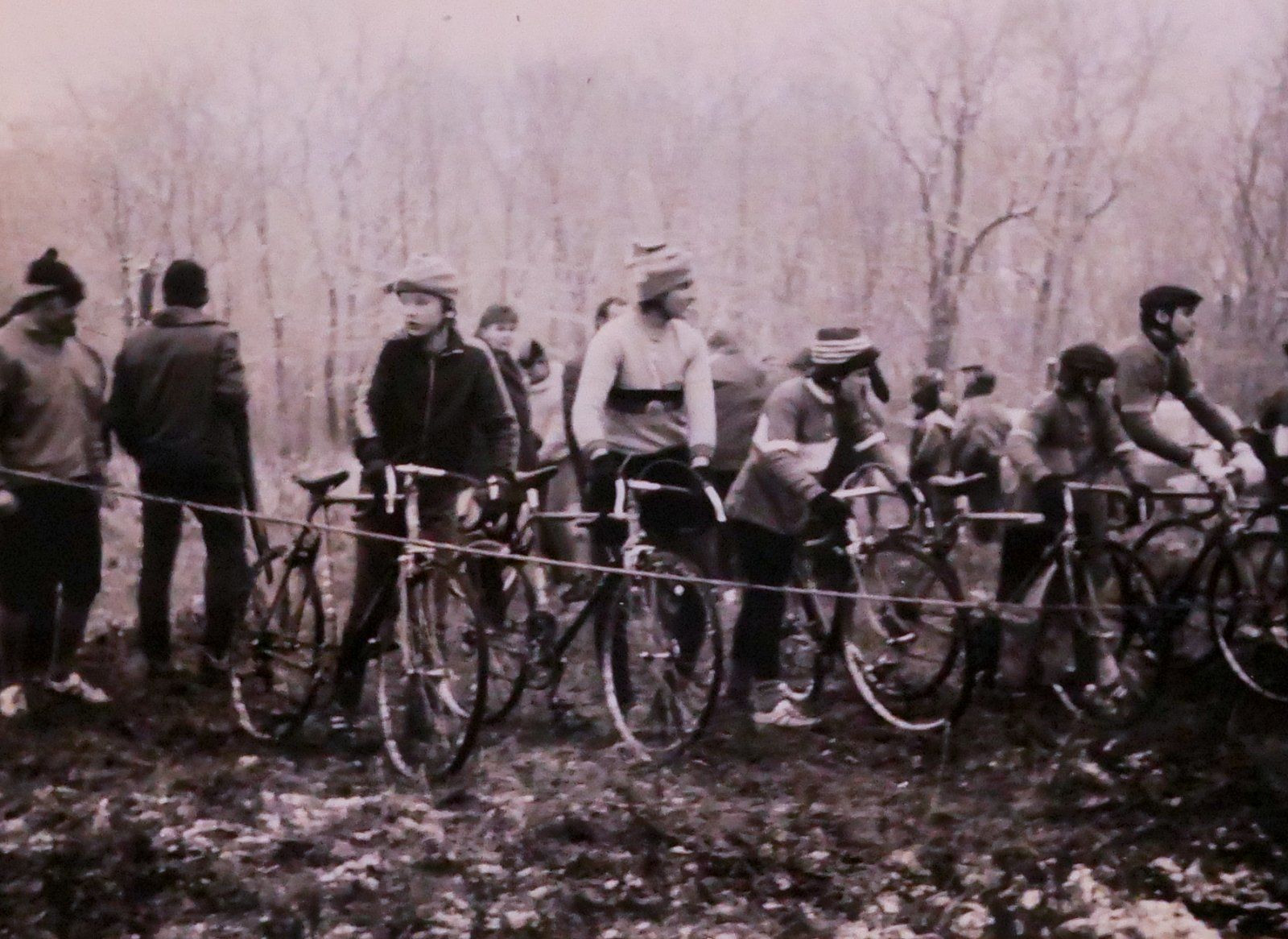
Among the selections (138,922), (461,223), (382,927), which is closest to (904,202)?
(461,223)

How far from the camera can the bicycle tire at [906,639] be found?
171 inches

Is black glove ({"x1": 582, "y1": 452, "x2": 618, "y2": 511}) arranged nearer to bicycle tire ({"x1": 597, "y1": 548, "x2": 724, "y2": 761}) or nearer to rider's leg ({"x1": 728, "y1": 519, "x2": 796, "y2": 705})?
bicycle tire ({"x1": 597, "y1": 548, "x2": 724, "y2": 761})

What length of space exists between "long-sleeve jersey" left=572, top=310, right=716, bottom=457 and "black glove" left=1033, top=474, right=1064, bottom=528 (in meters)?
1.03

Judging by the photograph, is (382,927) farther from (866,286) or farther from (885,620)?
(866,286)

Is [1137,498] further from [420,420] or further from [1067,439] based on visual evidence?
[420,420]

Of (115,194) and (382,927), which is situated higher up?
(115,194)

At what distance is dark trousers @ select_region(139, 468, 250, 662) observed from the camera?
4.58m

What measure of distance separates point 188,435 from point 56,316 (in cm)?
53

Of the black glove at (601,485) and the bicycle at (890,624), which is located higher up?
the black glove at (601,485)

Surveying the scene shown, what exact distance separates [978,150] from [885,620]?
4.91 ft

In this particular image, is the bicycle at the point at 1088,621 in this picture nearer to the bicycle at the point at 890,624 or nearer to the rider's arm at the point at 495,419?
the bicycle at the point at 890,624

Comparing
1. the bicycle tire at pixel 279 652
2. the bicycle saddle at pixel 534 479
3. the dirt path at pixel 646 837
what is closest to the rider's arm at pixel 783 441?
the bicycle saddle at pixel 534 479

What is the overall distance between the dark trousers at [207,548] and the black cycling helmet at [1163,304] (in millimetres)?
2910

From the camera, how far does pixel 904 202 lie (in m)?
4.57
